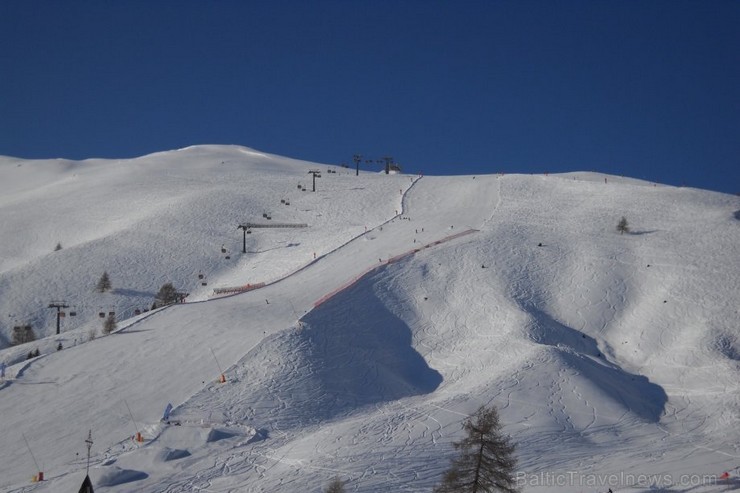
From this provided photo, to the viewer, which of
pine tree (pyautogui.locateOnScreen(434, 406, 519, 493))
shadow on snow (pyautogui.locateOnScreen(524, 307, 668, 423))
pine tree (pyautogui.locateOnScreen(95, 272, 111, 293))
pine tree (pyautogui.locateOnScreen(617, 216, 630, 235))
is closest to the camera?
pine tree (pyautogui.locateOnScreen(434, 406, 519, 493))

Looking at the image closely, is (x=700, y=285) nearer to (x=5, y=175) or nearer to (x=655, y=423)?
(x=655, y=423)

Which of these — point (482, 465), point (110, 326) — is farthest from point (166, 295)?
point (482, 465)

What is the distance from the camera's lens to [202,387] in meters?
29.2

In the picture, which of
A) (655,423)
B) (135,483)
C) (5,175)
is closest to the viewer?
(135,483)

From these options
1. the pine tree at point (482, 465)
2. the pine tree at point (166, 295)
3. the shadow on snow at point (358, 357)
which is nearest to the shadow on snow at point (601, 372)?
the shadow on snow at point (358, 357)

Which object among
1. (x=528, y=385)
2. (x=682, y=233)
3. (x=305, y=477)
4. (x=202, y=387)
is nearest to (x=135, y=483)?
(x=305, y=477)

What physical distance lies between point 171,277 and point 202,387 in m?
24.0

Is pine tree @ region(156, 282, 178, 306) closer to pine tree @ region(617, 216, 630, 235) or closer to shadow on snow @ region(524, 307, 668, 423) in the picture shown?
shadow on snow @ region(524, 307, 668, 423)

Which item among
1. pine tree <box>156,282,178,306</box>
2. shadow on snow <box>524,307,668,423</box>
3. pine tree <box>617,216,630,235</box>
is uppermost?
pine tree <box>617,216,630,235</box>

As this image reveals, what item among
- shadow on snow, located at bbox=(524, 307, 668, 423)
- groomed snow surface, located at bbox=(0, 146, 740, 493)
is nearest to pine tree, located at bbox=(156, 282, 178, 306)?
groomed snow surface, located at bbox=(0, 146, 740, 493)

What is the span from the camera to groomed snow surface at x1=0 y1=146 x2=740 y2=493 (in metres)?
24.0

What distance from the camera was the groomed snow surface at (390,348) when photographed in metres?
24.0

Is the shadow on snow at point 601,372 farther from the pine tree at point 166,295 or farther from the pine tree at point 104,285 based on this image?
the pine tree at point 104,285

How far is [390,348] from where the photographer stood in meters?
35.0
